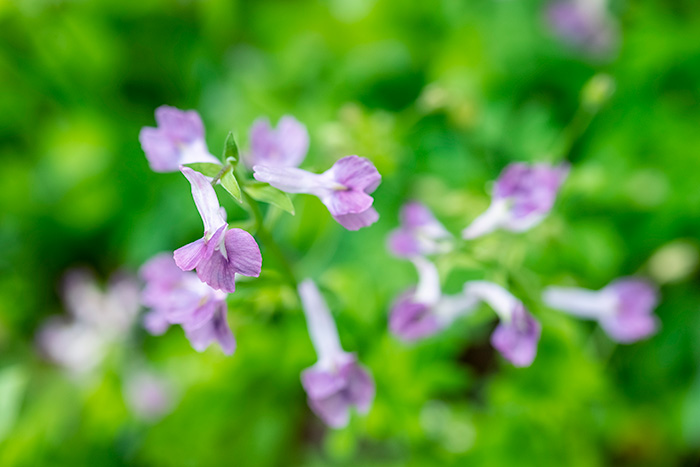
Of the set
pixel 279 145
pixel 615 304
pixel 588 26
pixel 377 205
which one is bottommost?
pixel 377 205

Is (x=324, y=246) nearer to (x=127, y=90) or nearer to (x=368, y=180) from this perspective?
(x=368, y=180)

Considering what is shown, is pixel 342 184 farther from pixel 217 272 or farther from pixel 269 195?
pixel 217 272

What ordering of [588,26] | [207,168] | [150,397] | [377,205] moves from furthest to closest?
1. [588,26]
2. [150,397]
3. [377,205]
4. [207,168]

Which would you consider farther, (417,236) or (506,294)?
(417,236)

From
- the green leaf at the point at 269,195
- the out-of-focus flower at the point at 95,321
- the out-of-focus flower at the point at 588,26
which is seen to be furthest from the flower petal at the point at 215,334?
the out-of-focus flower at the point at 588,26

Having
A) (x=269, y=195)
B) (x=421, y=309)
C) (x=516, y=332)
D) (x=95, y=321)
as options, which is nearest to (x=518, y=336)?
(x=516, y=332)

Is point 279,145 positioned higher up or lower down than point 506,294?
higher up

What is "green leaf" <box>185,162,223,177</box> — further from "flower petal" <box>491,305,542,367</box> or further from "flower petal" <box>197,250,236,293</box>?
"flower petal" <box>491,305,542,367</box>

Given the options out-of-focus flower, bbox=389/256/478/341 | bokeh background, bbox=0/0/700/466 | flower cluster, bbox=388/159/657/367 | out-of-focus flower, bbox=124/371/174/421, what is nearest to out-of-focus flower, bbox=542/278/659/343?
flower cluster, bbox=388/159/657/367
